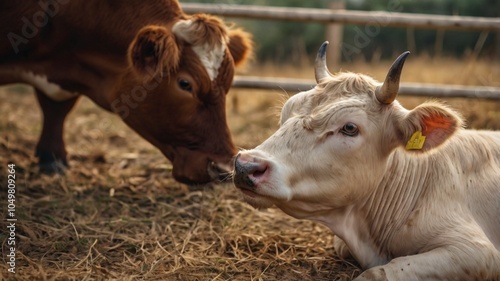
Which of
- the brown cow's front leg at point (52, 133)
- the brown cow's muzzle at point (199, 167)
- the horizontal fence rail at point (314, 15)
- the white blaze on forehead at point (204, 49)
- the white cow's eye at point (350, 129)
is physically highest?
the white cow's eye at point (350, 129)

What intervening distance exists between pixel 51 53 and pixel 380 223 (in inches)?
114

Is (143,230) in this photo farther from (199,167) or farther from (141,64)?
(141,64)

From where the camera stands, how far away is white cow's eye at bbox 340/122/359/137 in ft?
10.1

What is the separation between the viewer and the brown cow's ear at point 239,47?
5.11 meters

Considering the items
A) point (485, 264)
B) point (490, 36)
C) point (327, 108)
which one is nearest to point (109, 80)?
point (327, 108)

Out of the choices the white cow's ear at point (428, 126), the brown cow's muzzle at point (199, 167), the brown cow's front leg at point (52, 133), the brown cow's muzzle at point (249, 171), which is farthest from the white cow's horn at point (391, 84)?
the brown cow's front leg at point (52, 133)

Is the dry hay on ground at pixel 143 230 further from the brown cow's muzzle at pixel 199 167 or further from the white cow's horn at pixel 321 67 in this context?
the white cow's horn at pixel 321 67

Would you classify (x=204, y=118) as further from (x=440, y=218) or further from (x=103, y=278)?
(x=440, y=218)

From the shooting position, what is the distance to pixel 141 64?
14.2 ft

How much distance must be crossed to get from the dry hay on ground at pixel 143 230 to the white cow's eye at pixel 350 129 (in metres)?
0.84

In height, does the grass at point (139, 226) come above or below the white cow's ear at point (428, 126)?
below

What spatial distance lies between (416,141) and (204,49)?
76.5 inches

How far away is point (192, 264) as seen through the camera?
11.3 feet

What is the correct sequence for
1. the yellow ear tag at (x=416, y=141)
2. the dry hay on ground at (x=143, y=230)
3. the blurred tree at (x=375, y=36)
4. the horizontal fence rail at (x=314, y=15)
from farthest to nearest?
the blurred tree at (x=375, y=36), the horizontal fence rail at (x=314, y=15), the dry hay on ground at (x=143, y=230), the yellow ear tag at (x=416, y=141)
